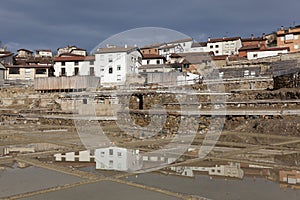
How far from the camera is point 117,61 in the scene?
50812 mm

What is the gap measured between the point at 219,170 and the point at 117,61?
45539 millimetres

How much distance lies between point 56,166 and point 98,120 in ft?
34.4

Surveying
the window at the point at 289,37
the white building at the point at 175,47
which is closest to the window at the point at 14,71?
the white building at the point at 175,47

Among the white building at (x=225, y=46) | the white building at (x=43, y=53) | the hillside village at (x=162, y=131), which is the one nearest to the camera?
the hillside village at (x=162, y=131)

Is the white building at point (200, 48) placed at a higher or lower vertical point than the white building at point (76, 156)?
higher

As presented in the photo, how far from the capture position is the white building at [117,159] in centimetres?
683

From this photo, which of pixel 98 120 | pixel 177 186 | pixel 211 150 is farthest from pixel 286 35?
pixel 177 186

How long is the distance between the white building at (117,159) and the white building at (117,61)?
3802 cm

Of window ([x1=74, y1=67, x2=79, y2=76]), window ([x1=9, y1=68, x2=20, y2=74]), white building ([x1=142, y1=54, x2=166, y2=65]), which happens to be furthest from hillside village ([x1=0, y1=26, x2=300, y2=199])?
window ([x1=9, y1=68, x2=20, y2=74])

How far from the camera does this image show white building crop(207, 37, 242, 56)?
7294cm

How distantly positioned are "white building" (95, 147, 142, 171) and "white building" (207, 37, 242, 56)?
6761cm

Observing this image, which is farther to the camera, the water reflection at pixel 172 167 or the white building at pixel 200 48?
the white building at pixel 200 48

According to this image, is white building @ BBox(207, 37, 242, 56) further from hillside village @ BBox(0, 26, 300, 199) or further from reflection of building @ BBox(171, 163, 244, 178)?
reflection of building @ BBox(171, 163, 244, 178)

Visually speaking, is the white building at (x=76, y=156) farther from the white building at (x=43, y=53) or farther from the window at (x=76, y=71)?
the white building at (x=43, y=53)
